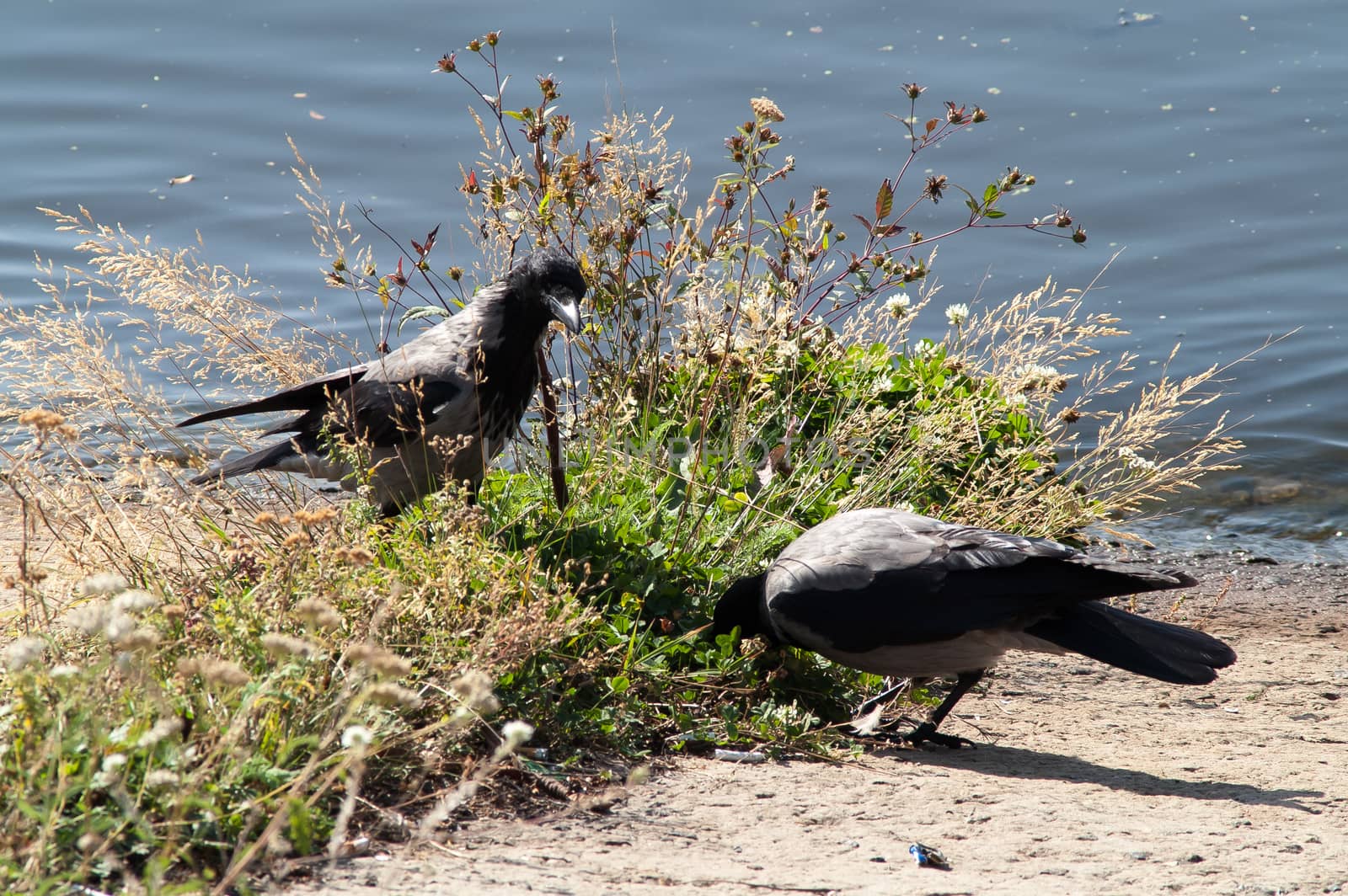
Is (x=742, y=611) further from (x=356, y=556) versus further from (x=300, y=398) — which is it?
(x=300, y=398)

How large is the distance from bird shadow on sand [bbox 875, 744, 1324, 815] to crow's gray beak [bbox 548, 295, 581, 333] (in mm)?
1847

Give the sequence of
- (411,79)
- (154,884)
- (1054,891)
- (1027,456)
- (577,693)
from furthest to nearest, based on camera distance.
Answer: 1. (411,79)
2. (1027,456)
3. (577,693)
4. (1054,891)
5. (154,884)

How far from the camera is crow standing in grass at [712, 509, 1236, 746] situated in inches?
174

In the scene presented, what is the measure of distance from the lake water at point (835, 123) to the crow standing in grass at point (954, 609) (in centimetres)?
401

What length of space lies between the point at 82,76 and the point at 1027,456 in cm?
932

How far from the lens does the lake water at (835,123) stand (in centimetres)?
942

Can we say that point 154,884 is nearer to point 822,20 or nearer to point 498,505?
point 498,505

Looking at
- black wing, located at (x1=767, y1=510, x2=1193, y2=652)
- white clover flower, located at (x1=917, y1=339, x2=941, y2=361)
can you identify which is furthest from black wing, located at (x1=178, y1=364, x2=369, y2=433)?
white clover flower, located at (x1=917, y1=339, x2=941, y2=361)

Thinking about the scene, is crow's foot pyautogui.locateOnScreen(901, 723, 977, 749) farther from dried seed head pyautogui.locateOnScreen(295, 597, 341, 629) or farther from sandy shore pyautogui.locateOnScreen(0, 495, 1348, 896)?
dried seed head pyautogui.locateOnScreen(295, 597, 341, 629)

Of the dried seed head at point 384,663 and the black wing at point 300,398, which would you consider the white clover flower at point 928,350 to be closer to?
the black wing at point 300,398

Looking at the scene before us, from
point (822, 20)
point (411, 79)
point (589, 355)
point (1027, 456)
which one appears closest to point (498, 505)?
point (589, 355)

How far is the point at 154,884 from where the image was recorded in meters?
2.16

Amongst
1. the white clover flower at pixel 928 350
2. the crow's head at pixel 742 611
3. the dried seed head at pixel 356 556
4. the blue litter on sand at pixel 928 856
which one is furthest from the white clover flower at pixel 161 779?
the white clover flower at pixel 928 350

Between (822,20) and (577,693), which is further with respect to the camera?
(822,20)
